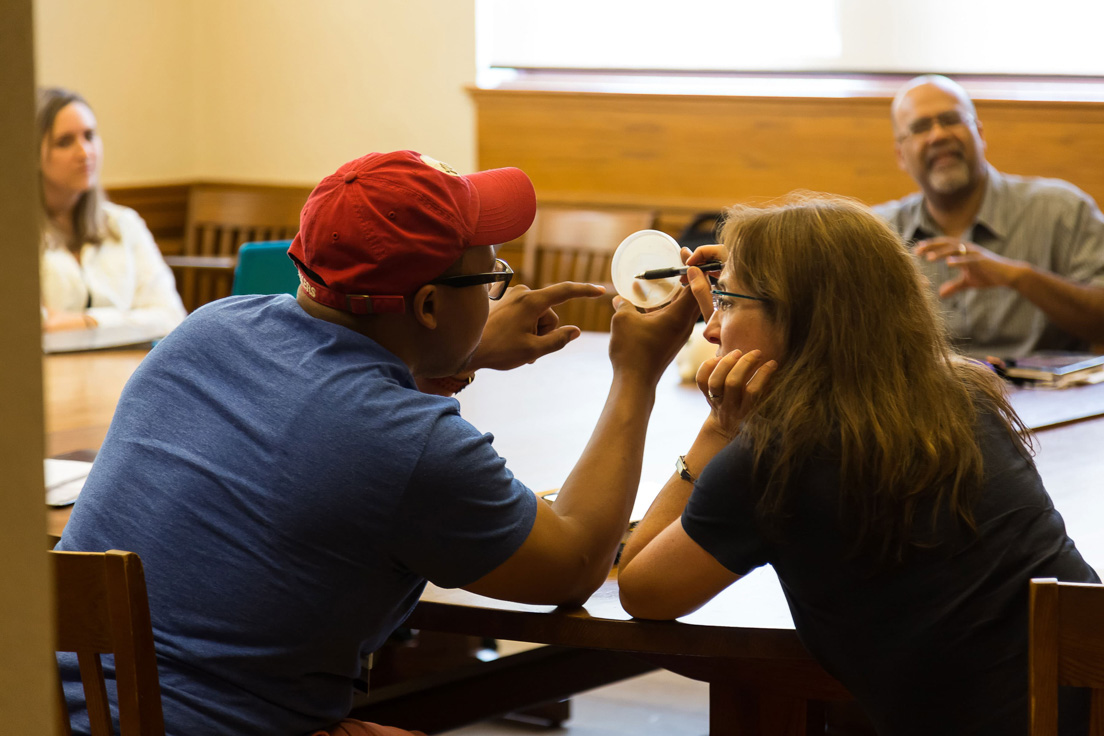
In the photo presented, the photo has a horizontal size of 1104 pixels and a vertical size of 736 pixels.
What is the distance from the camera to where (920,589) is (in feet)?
3.78

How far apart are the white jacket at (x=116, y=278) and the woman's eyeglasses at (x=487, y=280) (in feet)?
7.06

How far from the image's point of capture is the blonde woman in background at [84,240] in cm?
342

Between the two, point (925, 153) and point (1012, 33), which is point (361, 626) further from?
point (1012, 33)

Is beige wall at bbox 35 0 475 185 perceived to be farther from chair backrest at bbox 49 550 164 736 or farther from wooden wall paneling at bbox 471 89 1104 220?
chair backrest at bbox 49 550 164 736

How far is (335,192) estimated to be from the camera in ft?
4.07

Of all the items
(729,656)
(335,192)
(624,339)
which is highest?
(335,192)

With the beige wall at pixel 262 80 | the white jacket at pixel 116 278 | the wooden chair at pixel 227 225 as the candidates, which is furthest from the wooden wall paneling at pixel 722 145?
the white jacket at pixel 116 278

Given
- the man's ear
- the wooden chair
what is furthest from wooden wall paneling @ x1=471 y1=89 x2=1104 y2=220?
the man's ear

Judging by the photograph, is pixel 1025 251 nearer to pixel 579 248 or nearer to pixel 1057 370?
pixel 1057 370

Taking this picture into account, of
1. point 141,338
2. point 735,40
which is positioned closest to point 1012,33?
point 735,40

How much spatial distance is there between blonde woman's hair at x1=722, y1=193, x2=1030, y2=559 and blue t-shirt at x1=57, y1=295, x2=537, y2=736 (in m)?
0.30

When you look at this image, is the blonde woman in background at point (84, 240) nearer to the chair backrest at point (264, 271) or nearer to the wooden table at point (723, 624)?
the chair backrest at point (264, 271)

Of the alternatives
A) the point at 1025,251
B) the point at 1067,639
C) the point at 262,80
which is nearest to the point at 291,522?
the point at 1067,639

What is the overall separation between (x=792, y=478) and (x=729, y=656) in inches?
9.4
